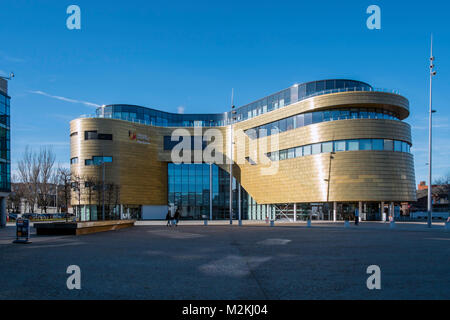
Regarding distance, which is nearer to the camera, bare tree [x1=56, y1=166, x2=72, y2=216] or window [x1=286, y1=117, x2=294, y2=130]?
bare tree [x1=56, y1=166, x2=72, y2=216]

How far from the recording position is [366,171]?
43500mm

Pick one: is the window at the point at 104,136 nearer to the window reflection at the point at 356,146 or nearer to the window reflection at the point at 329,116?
the window reflection at the point at 329,116

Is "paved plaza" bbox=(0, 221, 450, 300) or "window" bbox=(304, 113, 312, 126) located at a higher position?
"window" bbox=(304, 113, 312, 126)

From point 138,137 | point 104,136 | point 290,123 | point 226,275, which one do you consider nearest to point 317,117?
point 290,123

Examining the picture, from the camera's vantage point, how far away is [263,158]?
182ft

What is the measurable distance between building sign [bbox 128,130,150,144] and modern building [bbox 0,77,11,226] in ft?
78.5

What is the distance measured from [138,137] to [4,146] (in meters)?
25.9

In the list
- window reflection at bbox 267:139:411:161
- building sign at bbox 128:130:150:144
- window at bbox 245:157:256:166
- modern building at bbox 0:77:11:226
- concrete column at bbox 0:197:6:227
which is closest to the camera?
modern building at bbox 0:77:11:226

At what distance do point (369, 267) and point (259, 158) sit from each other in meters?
46.8

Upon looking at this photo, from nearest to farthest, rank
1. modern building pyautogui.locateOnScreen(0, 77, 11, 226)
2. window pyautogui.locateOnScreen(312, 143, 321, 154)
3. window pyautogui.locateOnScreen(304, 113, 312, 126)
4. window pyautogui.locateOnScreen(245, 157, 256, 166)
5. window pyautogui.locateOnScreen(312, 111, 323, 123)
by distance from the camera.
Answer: modern building pyautogui.locateOnScreen(0, 77, 11, 226), window pyautogui.locateOnScreen(312, 143, 321, 154), window pyautogui.locateOnScreen(312, 111, 323, 123), window pyautogui.locateOnScreen(304, 113, 312, 126), window pyautogui.locateOnScreen(245, 157, 256, 166)

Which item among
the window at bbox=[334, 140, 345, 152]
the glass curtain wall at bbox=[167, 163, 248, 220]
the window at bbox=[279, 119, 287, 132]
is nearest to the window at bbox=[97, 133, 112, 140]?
the glass curtain wall at bbox=[167, 163, 248, 220]

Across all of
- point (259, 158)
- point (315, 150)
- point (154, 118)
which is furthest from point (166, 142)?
point (315, 150)

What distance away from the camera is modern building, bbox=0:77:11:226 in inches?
1467

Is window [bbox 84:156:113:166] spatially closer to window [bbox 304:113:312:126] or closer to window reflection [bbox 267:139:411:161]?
window reflection [bbox 267:139:411:161]
